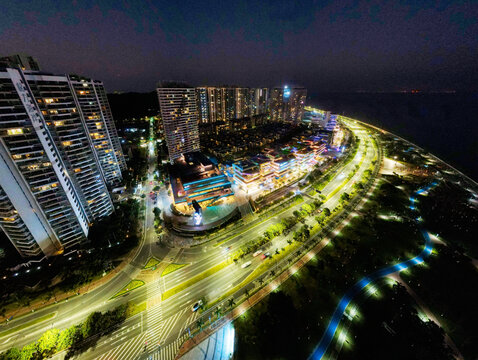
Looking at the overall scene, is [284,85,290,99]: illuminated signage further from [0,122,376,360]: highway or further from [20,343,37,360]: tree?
[20,343,37,360]: tree

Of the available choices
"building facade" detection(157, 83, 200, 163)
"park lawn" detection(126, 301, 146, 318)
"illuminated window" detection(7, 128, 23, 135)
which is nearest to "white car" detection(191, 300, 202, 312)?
"park lawn" detection(126, 301, 146, 318)

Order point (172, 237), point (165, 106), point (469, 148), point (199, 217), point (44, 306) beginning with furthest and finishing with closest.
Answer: point (469, 148) → point (165, 106) → point (199, 217) → point (172, 237) → point (44, 306)

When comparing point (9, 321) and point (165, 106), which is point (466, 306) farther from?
point (165, 106)

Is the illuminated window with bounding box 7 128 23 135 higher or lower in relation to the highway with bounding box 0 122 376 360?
higher

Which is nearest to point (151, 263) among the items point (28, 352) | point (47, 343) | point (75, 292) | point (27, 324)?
point (75, 292)

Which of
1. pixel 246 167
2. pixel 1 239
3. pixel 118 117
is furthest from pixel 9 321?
pixel 118 117

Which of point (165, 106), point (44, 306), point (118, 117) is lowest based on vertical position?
point (44, 306)

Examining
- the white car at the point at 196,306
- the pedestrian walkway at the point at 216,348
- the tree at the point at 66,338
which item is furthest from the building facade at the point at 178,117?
the pedestrian walkway at the point at 216,348
